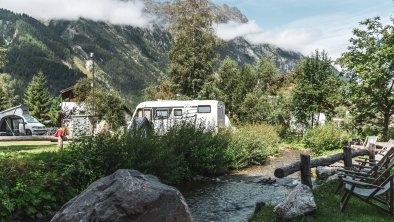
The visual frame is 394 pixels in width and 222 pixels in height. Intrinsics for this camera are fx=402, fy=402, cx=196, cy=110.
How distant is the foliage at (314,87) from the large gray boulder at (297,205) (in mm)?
24733

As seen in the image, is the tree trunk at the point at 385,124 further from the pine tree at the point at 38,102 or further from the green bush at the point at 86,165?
the pine tree at the point at 38,102

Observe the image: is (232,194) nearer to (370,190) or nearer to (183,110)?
(370,190)

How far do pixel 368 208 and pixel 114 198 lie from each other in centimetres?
590

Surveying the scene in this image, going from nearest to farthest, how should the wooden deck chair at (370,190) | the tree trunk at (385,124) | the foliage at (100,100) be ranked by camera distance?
the wooden deck chair at (370,190)
the tree trunk at (385,124)
the foliage at (100,100)

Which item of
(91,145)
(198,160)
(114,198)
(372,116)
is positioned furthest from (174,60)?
(114,198)

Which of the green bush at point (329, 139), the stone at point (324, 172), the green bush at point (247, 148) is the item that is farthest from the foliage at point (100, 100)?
the stone at point (324, 172)

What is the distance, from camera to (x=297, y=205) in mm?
8219

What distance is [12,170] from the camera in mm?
10391

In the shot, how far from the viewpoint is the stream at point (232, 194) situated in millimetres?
11094

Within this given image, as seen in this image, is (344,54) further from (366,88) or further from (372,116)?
(372,116)

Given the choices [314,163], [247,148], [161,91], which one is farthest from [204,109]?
[314,163]

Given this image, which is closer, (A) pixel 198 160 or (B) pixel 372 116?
(A) pixel 198 160

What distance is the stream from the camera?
36.4 ft

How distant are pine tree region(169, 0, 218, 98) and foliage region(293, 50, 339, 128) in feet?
40.4
